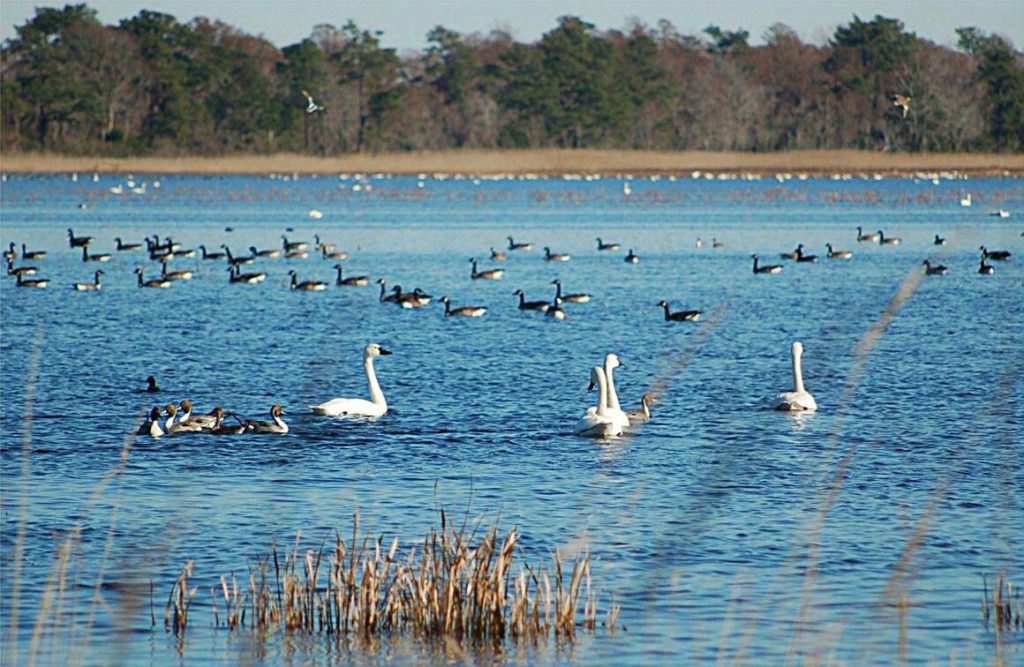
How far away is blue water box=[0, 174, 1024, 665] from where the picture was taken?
9375 millimetres

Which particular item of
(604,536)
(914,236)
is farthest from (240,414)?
(914,236)

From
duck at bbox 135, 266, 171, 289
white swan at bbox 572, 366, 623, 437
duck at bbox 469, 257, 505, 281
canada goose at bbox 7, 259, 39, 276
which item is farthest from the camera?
duck at bbox 469, 257, 505, 281

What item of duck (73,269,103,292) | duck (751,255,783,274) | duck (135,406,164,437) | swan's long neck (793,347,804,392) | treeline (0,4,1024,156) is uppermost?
treeline (0,4,1024,156)

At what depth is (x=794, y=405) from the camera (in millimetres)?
18156

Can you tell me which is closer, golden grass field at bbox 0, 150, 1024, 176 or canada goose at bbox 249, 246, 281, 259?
canada goose at bbox 249, 246, 281, 259

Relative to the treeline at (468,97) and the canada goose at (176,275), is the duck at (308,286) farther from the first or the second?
the treeline at (468,97)

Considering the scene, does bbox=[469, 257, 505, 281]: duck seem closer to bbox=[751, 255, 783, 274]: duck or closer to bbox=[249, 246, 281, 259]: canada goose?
bbox=[751, 255, 783, 274]: duck

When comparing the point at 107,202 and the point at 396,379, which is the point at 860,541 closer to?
the point at 396,379

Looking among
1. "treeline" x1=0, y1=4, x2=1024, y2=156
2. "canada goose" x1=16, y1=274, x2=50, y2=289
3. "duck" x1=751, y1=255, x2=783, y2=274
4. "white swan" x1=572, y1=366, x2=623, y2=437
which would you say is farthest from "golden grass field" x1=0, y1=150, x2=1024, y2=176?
"white swan" x1=572, y1=366, x2=623, y2=437

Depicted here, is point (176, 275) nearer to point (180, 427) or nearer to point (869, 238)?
point (869, 238)

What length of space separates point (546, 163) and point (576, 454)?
2947 inches

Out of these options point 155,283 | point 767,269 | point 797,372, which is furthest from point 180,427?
point 767,269

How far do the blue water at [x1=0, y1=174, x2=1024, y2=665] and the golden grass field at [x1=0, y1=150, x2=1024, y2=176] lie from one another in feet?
141

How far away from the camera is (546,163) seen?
295 ft
